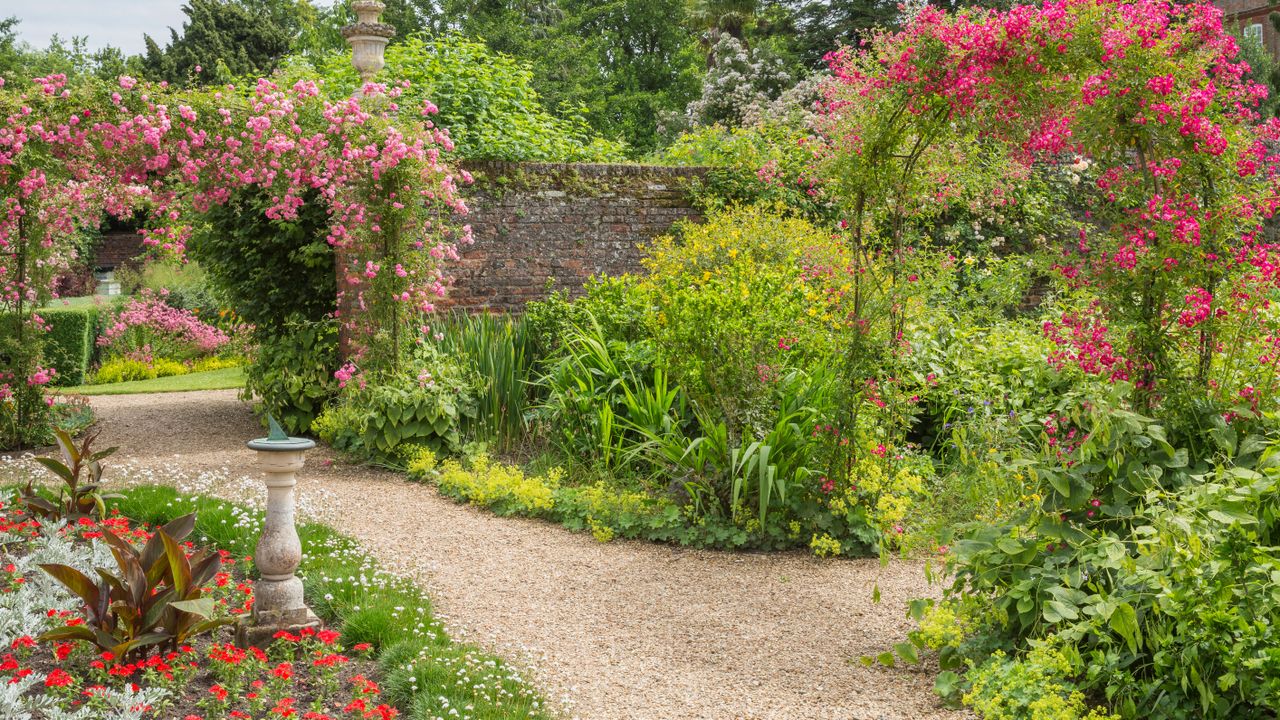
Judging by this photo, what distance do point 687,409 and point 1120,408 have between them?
2996 millimetres

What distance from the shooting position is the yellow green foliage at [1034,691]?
9.37 ft

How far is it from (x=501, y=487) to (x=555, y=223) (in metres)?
3.72

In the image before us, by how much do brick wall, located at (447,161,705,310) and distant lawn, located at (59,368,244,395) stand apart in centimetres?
412

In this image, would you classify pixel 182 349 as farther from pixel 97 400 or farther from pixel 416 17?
pixel 416 17

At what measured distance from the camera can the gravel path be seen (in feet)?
11.4

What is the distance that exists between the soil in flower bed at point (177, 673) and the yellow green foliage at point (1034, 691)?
1.77m

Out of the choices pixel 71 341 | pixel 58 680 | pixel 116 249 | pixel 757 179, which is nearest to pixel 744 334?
pixel 58 680

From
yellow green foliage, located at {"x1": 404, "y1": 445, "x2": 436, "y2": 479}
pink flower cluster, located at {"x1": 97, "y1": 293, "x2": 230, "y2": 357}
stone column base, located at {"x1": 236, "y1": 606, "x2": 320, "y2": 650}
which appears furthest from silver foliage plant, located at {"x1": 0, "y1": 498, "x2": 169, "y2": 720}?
pink flower cluster, located at {"x1": 97, "y1": 293, "x2": 230, "y2": 357}

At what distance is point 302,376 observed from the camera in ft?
27.9

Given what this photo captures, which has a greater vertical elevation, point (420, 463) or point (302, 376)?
point (302, 376)

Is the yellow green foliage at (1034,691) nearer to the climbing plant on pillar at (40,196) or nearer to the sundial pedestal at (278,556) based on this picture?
the sundial pedestal at (278,556)

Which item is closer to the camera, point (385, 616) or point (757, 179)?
point (385, 616)

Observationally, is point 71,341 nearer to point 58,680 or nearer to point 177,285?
point 177,285

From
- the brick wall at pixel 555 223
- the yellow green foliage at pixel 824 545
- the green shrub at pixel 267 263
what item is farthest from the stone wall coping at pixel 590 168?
the yellow green foliage at pixel 824 545
